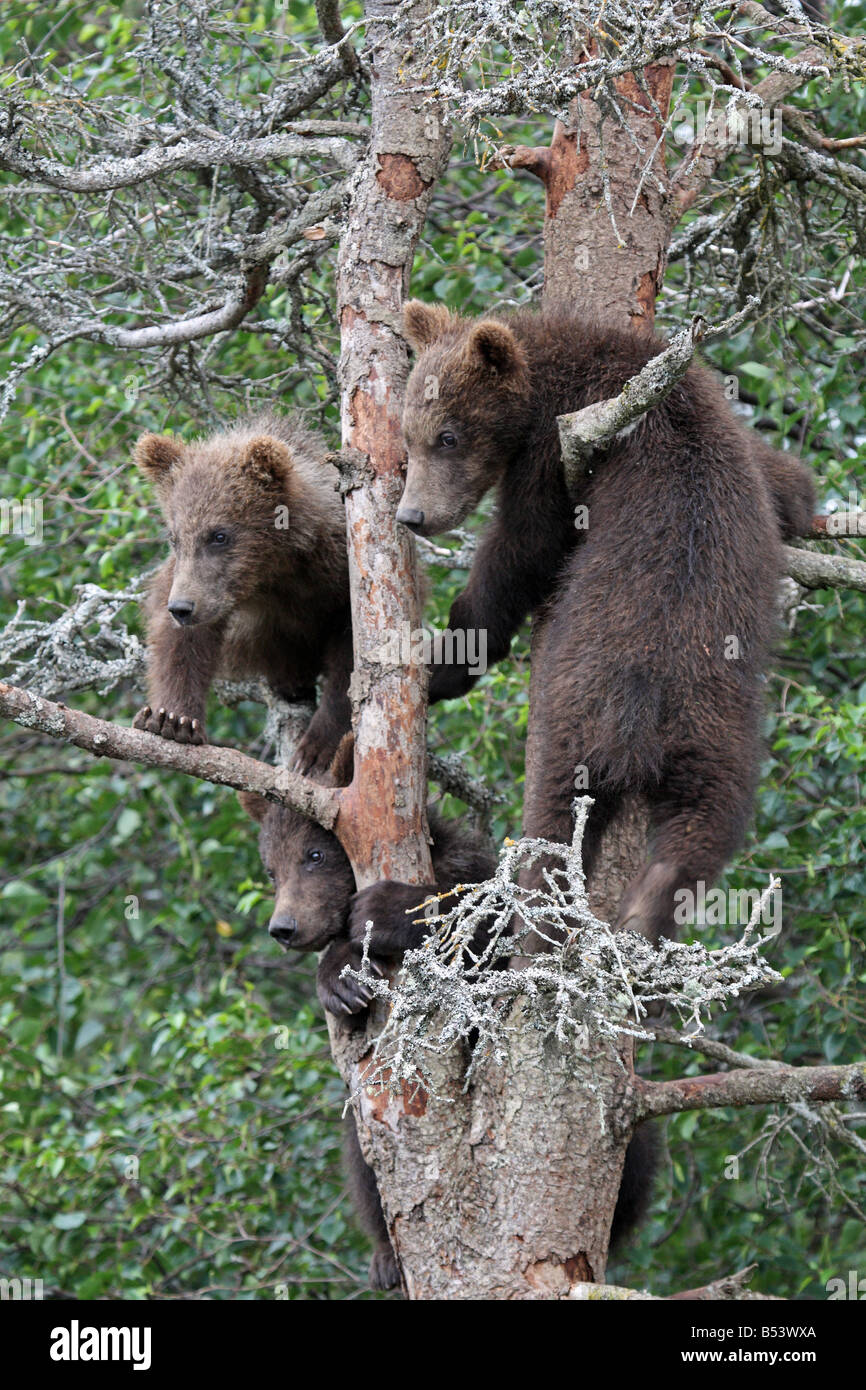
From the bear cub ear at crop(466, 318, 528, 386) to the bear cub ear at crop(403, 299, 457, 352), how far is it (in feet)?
1.00

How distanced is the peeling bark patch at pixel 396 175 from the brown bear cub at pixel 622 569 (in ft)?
1.69

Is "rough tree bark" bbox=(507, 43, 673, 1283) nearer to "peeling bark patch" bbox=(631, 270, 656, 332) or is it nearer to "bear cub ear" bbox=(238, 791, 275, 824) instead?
"peeling bark patch" bbox=(631, 270, 656, 332)

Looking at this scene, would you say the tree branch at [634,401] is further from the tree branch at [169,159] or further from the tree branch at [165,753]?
the tree branch at [169,159]

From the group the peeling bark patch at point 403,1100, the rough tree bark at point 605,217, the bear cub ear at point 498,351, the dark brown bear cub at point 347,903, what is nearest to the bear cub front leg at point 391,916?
the dark brown bear cub at point 347,903

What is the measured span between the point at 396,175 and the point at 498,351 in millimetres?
684

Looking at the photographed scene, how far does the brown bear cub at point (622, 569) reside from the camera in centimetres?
427

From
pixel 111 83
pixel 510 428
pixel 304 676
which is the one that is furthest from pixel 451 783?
pixel 111 83

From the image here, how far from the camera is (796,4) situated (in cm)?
429

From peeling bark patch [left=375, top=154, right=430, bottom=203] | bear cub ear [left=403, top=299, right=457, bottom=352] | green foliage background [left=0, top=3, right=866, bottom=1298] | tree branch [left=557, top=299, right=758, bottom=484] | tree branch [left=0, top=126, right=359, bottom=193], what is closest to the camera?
tree branch [left=557, top=299, right=758, bottom=484]

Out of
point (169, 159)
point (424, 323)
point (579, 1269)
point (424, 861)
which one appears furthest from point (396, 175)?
point (579, 1269)

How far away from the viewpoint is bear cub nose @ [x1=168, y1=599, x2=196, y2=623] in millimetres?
5469

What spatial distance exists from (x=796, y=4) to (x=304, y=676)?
3.35 metres

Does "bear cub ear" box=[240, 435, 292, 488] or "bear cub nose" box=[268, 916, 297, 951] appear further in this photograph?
"bear cub ear" box=[240, 435, 292, 488]

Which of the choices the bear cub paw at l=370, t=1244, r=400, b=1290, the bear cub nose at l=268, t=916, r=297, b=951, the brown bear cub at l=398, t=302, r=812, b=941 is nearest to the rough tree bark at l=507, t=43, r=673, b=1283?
the brown bear cub at l=398, t=302, r=812, b=941
